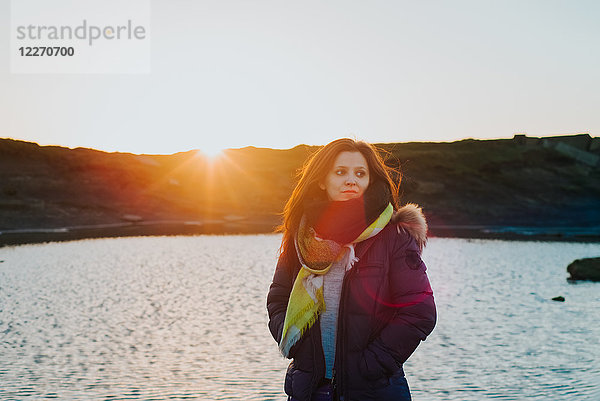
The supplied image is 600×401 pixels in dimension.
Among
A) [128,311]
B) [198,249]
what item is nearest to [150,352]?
[128,311]

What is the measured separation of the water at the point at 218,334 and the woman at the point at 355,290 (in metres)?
4.76

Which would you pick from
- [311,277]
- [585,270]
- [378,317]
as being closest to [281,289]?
[311,277]

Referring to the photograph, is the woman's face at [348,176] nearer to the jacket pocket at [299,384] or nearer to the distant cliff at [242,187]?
the jacket pocket at [299,384]

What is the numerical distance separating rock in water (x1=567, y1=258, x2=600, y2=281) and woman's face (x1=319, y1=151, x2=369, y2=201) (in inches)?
672

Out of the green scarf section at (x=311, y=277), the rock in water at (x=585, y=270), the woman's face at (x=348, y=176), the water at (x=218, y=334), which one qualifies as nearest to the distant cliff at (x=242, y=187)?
the water at (x=218, y=334)

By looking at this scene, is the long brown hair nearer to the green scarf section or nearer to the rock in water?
the green scarf section

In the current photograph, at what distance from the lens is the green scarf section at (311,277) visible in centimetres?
254

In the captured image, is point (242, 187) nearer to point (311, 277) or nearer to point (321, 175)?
point (321, 175)

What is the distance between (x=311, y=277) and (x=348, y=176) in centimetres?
51

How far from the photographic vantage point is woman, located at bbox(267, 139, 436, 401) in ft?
8.21

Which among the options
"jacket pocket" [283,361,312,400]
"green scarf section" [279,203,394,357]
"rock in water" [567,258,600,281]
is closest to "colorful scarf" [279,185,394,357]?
"green scarf section" [279,203,394,357]

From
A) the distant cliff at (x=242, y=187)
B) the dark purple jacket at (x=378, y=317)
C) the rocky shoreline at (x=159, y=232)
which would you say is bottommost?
→ the rocky shoreline at (x=159, y=232)

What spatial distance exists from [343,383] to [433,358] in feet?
22.6

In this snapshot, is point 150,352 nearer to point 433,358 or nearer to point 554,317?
point 433,358
